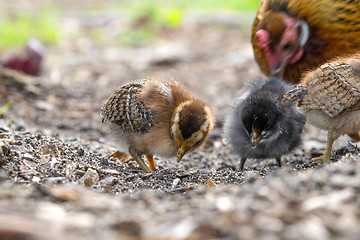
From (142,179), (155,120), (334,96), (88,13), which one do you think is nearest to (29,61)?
(155,120)

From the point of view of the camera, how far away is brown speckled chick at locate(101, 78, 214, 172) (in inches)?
173

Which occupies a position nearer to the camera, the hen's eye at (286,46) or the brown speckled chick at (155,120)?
the brown speckled chick at (155,120)

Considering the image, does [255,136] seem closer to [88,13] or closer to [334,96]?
[334,96]

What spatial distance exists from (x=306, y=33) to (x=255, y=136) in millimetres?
1399

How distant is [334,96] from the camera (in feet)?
13.5

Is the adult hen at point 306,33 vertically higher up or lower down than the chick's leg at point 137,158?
higher up

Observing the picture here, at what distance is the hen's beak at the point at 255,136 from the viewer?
15.0 ft

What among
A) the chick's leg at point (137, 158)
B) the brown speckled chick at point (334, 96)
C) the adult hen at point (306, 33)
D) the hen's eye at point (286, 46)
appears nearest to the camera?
the brown speckled chick at point (334, 96)

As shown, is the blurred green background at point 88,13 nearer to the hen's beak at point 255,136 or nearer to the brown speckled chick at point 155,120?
the brown speckled chick at point 155,120

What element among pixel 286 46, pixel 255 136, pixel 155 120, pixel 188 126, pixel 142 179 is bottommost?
pixel 142 179

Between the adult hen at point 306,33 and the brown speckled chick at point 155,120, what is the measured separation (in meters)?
1.13

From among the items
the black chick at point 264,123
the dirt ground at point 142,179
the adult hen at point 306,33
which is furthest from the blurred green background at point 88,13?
the black chick at point 264,123

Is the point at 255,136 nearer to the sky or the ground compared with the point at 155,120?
nearer to the ground

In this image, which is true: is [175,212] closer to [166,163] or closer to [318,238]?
[318,238]
